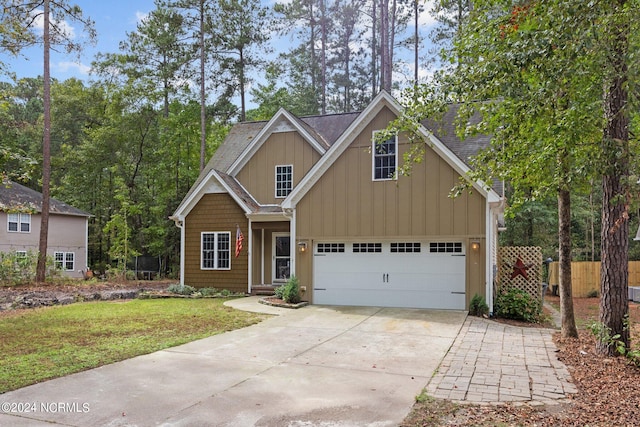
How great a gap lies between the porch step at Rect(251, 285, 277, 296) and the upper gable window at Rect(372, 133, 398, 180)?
555 cm

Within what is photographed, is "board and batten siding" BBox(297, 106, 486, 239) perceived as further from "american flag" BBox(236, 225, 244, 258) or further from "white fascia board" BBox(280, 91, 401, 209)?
"american flag" BBox(236, 225, 244, 258)

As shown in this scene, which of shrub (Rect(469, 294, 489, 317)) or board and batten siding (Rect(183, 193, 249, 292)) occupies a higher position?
board and batten siding (Rect(183, 193, 249, 292))

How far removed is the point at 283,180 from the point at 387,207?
5.37 metres

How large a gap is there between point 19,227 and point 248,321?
21.4 m

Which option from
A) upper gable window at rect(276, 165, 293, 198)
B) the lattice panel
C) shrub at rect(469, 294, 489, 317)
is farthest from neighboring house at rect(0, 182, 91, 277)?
the lattice panel

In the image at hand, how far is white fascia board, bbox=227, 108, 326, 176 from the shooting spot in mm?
16438

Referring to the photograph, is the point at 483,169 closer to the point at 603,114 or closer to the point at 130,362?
the point at 603,114

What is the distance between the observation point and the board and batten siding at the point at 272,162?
1666 cm

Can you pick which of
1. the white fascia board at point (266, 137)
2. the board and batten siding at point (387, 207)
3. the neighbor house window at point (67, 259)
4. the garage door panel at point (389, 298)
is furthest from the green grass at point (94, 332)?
the neighbor house window at point (67, 259)

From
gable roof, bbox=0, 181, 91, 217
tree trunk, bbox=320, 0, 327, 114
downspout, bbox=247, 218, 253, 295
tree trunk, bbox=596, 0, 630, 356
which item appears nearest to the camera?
tree trunk, bbox=596, 0, 630, 356

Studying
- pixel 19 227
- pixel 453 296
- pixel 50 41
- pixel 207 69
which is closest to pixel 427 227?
pixel 453 296

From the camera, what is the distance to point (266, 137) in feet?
56.2

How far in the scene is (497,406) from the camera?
481cm

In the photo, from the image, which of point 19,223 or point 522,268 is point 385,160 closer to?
point 522,268
